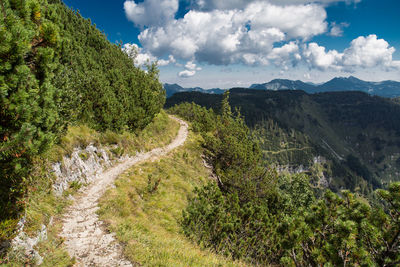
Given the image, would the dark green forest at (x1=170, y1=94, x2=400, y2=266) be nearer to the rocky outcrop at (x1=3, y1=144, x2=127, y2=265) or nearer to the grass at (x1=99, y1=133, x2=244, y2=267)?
the grass at (x1=99, y1=133, x2=244, y2=267)

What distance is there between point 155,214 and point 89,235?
17.9 ft

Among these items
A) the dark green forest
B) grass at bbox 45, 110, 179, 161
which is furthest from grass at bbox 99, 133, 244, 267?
grass at bbox 45, 110, 179, 161

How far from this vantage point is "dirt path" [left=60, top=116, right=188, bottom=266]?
24.0 feet

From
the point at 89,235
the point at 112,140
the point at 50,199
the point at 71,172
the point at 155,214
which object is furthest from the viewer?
the point at 112,140

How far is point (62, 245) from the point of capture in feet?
25.8

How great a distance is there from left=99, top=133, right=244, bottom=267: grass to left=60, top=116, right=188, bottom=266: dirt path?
39 centimetres

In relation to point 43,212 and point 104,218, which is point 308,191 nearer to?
point 104,218

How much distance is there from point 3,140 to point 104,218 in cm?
640

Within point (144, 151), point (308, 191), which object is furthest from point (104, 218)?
point (308, 191)

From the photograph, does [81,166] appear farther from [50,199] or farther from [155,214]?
[155,214]

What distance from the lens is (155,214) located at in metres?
13.9

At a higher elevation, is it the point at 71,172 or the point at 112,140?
the point at 112,140

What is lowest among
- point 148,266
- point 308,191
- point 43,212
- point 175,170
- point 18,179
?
point 308,191

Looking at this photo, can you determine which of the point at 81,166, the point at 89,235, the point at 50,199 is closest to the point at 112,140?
the point at 81,166
